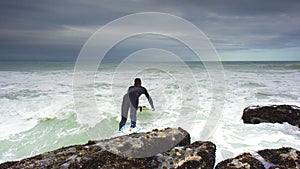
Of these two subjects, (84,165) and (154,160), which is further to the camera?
(154,160)

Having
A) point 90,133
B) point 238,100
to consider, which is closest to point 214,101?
point 238,100

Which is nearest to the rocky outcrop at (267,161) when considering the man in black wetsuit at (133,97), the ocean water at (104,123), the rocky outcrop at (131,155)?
the rocky outcrop at (131,155)

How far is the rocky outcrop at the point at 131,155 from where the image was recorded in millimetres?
3434

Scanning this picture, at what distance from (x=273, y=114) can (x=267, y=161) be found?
556 cm

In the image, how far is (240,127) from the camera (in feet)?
27.5

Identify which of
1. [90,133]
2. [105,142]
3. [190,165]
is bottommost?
[90,133]

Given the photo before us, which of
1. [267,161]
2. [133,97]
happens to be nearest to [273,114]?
[267,161]

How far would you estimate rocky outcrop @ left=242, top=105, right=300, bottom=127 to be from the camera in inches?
322

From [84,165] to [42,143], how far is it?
475 centimetres

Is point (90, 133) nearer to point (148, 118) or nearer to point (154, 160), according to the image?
point (148, 118)

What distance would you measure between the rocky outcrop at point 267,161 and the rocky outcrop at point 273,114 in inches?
193

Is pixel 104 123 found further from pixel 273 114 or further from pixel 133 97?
pixel 273 114

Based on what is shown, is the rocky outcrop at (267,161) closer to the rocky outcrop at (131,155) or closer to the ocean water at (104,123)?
the rocky outcrop at (131,155)

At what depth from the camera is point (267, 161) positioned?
3.77m
